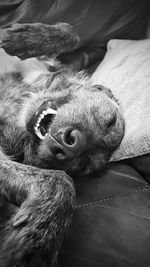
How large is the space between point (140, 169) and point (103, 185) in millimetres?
Result: 174

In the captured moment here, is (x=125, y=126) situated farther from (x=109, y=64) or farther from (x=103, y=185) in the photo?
(x=109, y=64)

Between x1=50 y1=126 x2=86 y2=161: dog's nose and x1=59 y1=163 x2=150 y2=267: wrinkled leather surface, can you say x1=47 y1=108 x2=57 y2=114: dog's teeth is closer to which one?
x1=50 y1=126 x2=86 y2=161: dog's nose

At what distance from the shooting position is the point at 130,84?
Answer: 137 centimetres

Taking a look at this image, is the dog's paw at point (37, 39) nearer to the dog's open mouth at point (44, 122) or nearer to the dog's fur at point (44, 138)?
the dog's fur at point (44, 138)

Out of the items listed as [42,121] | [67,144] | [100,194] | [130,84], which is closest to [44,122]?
[42,121]

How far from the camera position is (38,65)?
146cm

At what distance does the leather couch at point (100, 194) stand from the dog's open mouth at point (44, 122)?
0.19 meters

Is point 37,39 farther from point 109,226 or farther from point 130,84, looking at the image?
point 109,226

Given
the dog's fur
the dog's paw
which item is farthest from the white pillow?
the dog's paw

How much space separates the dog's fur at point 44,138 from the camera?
0.81 meters

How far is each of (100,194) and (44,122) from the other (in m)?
0.30

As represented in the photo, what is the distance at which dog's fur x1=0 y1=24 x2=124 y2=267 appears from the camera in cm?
81

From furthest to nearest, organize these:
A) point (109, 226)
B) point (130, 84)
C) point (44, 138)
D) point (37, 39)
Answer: point (37, 39) < point (130, 84) < point (44, 138) < point (109, 226)

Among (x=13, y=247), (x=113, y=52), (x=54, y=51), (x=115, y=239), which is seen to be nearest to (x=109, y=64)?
(x=113, y=52)
